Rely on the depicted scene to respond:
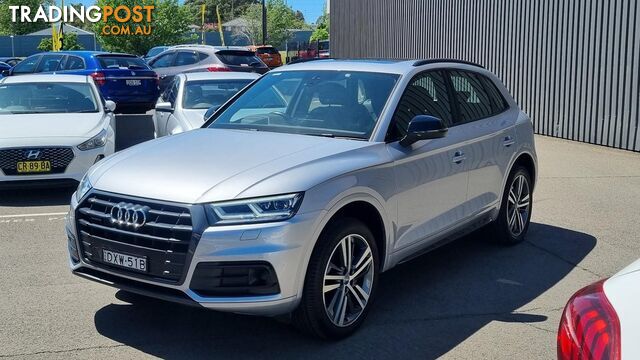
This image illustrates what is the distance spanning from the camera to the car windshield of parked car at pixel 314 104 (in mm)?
5434

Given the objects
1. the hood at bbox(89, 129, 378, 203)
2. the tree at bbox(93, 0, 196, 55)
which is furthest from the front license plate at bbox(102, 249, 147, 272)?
the tree at bbox(93, 0, 196, 55)

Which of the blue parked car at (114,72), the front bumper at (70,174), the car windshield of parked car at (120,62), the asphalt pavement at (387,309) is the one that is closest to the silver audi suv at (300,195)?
the asphalt pavement at (387,309)

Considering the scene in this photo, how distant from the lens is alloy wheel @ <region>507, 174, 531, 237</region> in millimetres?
7012

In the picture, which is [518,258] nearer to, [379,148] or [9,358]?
[379,148]

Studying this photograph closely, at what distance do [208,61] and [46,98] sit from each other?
973cm

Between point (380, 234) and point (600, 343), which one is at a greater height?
point (600, 343)

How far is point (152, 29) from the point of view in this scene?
45.5 metres

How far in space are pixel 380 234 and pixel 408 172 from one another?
51cm

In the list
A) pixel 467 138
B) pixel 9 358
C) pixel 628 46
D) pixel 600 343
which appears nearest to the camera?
pixel 600 343

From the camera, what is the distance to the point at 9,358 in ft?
14.5

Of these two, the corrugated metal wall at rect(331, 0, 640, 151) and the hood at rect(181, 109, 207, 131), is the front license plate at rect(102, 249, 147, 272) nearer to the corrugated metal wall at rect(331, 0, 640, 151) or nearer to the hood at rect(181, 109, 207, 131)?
the hood at rect(181, 109, 207, 131)

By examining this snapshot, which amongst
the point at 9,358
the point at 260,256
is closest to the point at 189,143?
the point at 260,256

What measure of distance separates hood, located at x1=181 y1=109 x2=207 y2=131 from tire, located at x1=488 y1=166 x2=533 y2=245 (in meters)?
4.69

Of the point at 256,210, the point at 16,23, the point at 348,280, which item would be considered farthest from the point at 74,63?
the point at 16,23
